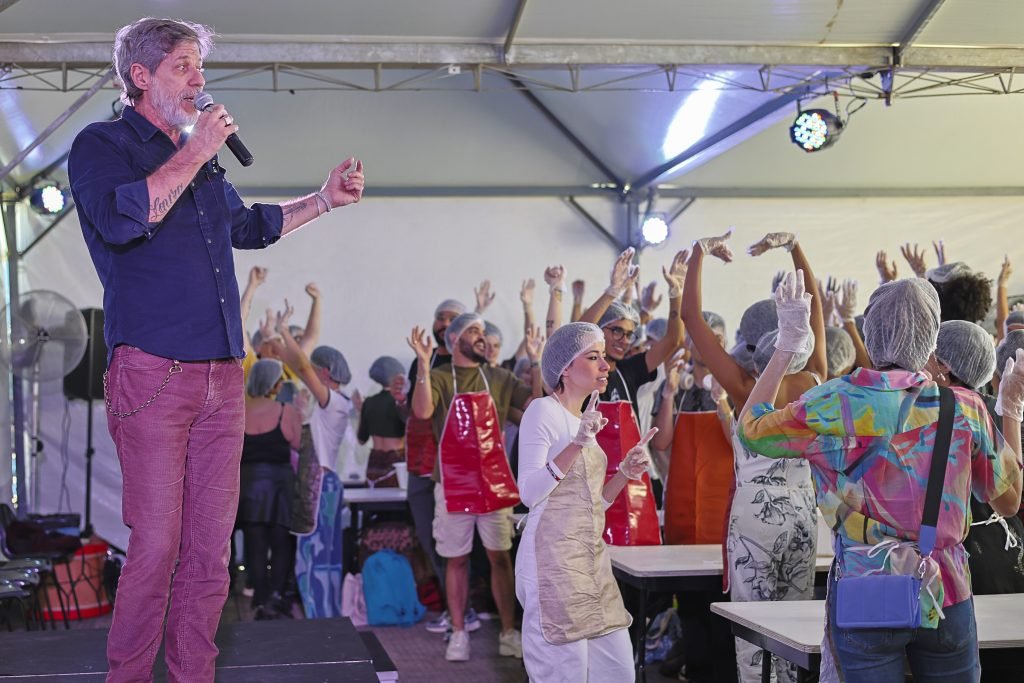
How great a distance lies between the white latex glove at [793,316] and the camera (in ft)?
9.35

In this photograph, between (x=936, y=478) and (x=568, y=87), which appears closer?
(x=936, y=478)

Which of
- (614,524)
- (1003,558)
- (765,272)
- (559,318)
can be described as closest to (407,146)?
(765,272)

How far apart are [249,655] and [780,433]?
1.64m

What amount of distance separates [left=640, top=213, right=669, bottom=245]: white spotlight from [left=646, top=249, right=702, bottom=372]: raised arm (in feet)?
15.7

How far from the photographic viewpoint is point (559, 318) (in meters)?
5.30

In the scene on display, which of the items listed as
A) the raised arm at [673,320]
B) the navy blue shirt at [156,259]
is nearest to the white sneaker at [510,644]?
the raised arm at [673,320]

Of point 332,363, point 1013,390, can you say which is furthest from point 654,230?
point 1013,390

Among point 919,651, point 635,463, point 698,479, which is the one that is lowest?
point 919,651

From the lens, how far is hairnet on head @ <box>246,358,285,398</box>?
22.2 ft

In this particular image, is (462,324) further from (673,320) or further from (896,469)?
(896,469)

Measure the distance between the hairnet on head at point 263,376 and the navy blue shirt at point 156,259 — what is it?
4.32 m

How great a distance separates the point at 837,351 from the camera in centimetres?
463

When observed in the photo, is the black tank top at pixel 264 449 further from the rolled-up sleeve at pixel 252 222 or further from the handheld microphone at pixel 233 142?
the handheld microphone at pixel 233 142

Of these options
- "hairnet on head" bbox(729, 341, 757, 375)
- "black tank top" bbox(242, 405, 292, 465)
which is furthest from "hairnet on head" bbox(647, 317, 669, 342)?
"hairnet on head" bbox(729, 341, 757, 375)
